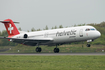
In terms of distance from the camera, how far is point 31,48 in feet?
149

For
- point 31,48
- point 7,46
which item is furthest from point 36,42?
point 7,46

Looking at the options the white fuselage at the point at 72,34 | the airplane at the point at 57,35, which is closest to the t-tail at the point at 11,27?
the airplane at the point at 57,35

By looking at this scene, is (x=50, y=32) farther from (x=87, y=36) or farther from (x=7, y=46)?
(x=7, y=46)

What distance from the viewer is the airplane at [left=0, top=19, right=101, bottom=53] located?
33094mm

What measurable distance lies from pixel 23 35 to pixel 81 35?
48.6ft

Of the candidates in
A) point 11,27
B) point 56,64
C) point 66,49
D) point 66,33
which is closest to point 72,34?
point 66,33

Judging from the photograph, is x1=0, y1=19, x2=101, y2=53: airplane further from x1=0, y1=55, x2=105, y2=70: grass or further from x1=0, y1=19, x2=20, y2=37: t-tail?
x1=0, y1=55, x2=105, y2=70: grass

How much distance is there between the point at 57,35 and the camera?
121ft

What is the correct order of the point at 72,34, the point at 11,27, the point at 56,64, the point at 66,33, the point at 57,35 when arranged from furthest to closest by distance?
the point at 11,27, the point at 57,35, the point at 66,33, the point at 72,34, the point at 56,64

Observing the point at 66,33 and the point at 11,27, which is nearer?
the point at 66,33

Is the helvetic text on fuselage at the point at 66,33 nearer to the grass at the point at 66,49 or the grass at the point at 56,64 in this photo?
the grass at the point at 66,49

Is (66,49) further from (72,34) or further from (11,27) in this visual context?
(11,27)

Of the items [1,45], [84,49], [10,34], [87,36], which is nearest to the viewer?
[87,36]

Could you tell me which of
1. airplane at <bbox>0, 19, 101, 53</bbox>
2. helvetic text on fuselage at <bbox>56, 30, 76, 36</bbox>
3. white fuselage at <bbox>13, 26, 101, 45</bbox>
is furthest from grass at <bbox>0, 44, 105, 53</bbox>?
helvetic text on fuselage at <bbox>56, 30, 76, 36</bbox>
